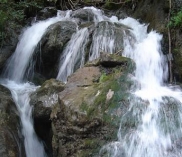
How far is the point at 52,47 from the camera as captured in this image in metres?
7.95

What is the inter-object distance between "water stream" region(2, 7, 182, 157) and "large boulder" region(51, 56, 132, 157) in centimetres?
16

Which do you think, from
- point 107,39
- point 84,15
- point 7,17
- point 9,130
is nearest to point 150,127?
point 9,130

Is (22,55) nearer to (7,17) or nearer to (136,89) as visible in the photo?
(7,17)

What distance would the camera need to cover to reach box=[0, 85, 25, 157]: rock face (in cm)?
484

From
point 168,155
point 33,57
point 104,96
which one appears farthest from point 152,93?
point 33,57

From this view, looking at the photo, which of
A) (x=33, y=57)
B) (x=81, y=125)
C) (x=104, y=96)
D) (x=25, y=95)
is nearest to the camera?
(x=81, y=125)

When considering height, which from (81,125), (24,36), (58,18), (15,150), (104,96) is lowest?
(15,150)

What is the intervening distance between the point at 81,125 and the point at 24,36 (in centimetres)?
519

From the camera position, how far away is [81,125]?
180 inches

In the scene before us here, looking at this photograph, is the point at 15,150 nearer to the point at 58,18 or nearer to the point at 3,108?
the point at 3,108

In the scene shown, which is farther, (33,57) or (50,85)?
(33,57)

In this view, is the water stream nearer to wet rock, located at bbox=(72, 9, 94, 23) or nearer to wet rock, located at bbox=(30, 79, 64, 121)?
wet rock, located at bbox=(72, 9, 94, 23)

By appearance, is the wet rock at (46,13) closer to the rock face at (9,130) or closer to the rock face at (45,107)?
the rock face at (9,130)

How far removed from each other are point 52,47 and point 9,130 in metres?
3.19
